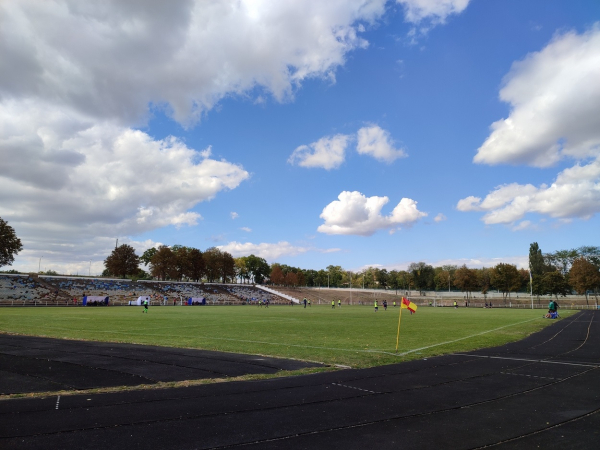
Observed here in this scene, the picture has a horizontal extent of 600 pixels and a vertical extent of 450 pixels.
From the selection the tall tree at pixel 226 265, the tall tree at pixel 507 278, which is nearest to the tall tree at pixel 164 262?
the tall tree at pixel 226 265

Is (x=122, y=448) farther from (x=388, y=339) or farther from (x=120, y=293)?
(x=120, y=293)

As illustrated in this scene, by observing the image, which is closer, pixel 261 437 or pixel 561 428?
pixel 261 437

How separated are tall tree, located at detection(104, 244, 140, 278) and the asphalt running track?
112552mm

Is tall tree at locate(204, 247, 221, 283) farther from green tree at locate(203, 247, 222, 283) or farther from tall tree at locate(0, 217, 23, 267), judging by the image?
tall tree at locate(0, 217, 23, 267)

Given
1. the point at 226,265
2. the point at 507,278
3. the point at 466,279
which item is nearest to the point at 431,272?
the point at 466,279

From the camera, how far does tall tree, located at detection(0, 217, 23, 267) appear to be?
3051 inches

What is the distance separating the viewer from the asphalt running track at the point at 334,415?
19.0 ft

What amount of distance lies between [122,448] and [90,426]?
4.33 ft

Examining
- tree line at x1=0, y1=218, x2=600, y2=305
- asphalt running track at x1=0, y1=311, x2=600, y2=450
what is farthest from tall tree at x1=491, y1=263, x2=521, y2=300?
asphalt running track at x1=0, y1=311, x2=600, y2=450

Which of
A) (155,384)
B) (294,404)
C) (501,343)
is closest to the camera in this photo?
(294,404)

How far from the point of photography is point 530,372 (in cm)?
1120

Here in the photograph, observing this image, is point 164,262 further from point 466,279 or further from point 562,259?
point 562,259

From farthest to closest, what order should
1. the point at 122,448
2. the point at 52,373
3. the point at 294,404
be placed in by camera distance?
1. the point at 52,373
2. the point at 294,404
3. the point at 122,448

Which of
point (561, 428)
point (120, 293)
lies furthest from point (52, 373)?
point (120, 293)
